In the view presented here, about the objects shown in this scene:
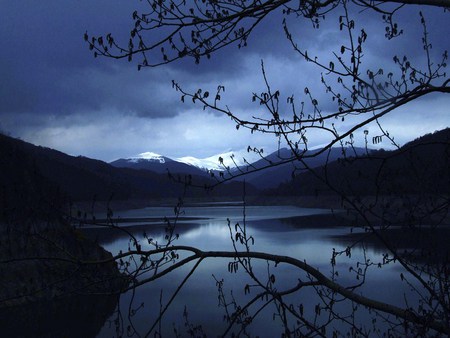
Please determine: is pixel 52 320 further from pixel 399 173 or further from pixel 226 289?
pixel 399 173

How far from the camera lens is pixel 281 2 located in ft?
11.3

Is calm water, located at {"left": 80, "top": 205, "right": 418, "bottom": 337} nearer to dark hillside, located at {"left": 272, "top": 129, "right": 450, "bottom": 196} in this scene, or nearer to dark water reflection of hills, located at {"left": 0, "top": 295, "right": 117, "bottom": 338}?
dark water reflection of hills, located at {"left": 0, "top": 295, "right": 117, "bottom": 338}

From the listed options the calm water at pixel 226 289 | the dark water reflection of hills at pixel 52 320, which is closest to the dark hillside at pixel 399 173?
the calm water at pixel 226 289

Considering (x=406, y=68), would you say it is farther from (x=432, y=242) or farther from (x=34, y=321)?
(x=34, y=321)

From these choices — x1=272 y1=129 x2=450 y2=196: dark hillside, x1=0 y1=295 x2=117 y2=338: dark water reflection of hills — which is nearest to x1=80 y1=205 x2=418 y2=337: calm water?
x1=0 y1=295 x2=117 y2=338: dark water reflection of hills

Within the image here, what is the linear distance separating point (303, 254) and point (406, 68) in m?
35.0

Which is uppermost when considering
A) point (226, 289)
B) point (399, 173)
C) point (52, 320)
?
point (399, 173)

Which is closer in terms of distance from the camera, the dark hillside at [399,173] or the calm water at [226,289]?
the dark hillside at [399,173]

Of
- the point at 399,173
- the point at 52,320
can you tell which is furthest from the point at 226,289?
the point at 399,173

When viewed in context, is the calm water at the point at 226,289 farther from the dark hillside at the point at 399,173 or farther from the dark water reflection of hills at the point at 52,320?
the dark hillside at the point at 399,173

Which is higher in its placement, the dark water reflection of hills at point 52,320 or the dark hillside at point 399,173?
the dark hillside at point 399,173

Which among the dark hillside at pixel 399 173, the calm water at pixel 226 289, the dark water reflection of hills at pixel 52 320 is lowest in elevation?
the dark water reflection of hills at pixel 52 320

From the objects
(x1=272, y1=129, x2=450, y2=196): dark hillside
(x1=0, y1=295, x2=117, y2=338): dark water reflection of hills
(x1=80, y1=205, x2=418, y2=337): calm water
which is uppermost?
(x1=272, y1=129, x2=450, y2=196): dark hillside

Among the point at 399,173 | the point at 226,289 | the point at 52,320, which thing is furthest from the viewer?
the point at 226,289
